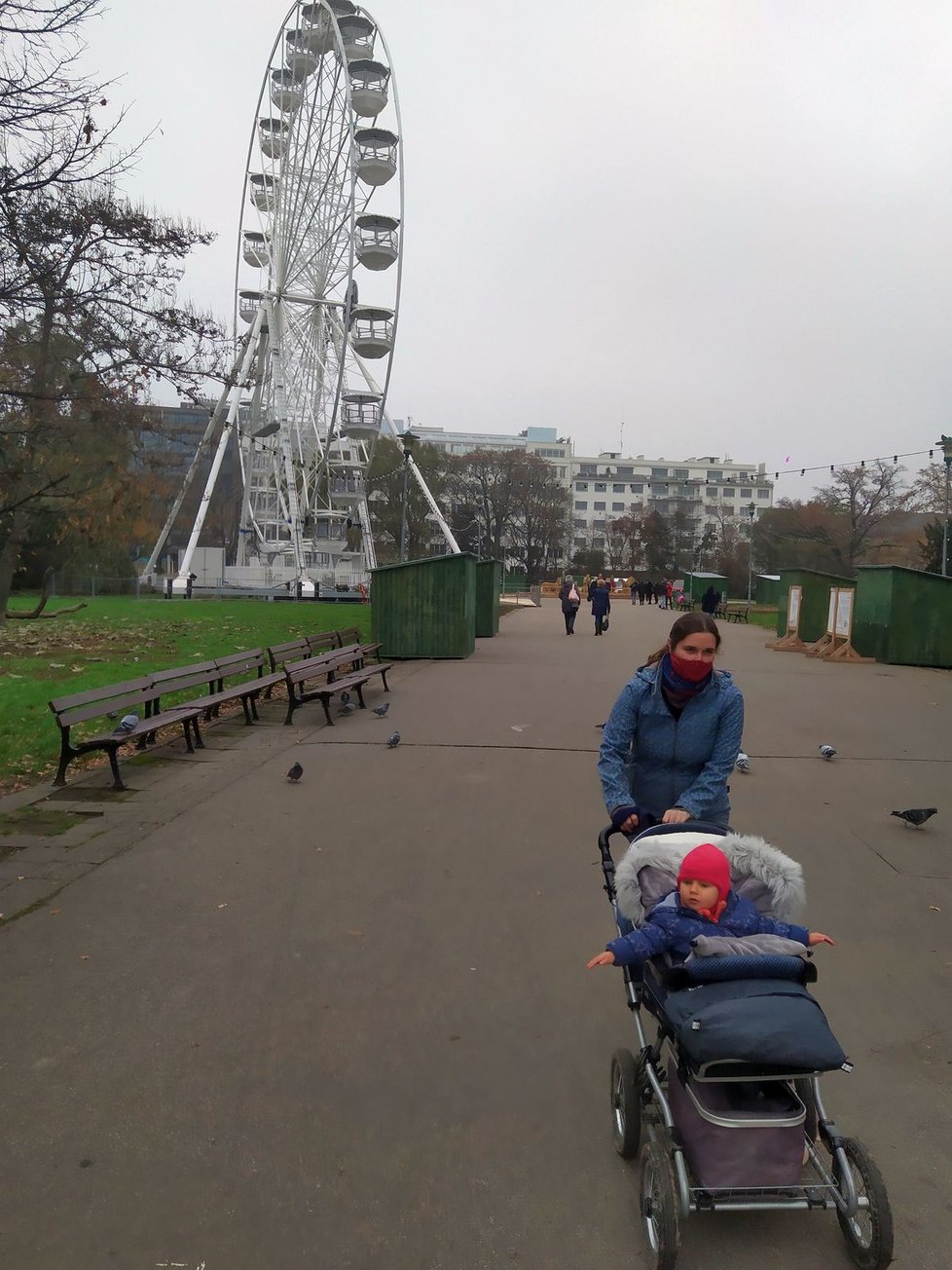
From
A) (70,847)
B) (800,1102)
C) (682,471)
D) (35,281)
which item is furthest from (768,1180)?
(682,471)

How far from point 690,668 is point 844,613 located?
1978 centimetres

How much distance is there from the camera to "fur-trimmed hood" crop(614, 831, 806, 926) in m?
3.12

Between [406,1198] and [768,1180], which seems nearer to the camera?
[768,1180]

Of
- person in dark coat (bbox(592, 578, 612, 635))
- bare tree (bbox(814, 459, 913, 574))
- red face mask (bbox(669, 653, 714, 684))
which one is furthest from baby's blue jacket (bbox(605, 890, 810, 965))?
bare tree (bbox(814, 459, 913, 574))

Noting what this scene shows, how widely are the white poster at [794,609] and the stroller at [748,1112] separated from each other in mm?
23683

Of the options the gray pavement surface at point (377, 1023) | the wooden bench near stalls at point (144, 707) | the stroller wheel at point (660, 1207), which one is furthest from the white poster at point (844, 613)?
the stroller wheel at point (660, 1207)

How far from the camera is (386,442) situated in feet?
235

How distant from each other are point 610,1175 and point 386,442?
70.6 metres

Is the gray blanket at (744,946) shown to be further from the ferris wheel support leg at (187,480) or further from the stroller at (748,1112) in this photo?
the ferris wheel support leg at (187,480)

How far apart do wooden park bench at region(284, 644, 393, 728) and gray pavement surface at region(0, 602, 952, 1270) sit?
10.1 ft

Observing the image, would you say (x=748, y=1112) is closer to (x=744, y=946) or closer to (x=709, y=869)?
(x=744, y=946)

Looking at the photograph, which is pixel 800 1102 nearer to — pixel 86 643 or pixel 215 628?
pixel 86 643

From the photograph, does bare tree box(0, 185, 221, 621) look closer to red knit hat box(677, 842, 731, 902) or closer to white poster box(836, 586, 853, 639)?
red knit hat box(677, 842, 731, 902)

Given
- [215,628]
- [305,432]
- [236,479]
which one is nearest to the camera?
[215,628]
